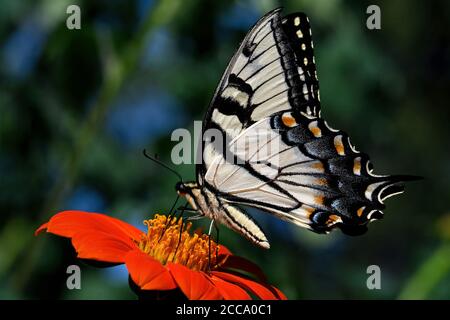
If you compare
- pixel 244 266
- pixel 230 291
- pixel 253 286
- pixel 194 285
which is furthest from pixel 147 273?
pixel 244 266

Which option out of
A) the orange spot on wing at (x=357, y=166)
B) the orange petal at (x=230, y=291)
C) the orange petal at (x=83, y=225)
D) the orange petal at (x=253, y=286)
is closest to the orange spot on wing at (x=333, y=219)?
the orange spot on wing at (x=357, y=166)

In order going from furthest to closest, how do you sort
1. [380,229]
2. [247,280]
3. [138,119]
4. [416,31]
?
[380,229]
[416,31]
[138,119]
[247,280]

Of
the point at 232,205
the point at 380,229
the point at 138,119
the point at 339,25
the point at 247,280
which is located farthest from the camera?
the point at 380,229

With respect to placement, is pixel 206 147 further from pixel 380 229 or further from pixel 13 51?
pixel 380 229

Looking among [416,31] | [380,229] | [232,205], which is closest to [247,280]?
[232,205]

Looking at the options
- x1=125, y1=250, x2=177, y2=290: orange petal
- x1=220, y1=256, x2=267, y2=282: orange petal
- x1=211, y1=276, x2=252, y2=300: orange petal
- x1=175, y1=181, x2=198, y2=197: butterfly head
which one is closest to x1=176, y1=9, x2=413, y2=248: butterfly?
x1=175, y1=181, x2=198, y2=197: butterfly head

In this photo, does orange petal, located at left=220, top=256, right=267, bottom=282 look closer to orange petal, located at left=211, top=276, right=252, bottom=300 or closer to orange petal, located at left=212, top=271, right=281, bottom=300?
orange petal, located at left=212, top=271, right=281, bottom=300

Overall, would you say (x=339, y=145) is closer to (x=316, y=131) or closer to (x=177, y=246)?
(x=316, y=131)
